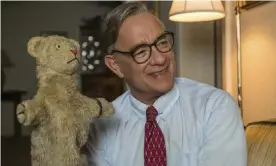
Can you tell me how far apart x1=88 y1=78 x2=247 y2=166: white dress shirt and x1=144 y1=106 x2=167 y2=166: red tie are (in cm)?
3

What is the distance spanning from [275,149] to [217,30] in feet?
5.17

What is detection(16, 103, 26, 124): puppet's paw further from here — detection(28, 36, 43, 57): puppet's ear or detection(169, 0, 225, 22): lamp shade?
detection(169, 0, 225, 22): lamp shade

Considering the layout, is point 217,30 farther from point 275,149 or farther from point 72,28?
point 275,149

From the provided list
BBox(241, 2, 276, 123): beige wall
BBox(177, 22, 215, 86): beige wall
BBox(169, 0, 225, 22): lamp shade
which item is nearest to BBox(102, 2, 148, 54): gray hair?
BBox(169, 0, 225, 22): lamp shade

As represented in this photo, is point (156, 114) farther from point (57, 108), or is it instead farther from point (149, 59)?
point (57, 108)

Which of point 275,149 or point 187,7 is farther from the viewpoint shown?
point 187,7

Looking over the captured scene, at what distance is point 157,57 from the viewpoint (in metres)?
1.26

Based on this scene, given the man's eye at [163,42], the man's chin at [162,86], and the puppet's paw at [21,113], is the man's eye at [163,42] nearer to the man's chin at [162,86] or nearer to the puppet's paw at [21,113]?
the man's chin at [162,86]

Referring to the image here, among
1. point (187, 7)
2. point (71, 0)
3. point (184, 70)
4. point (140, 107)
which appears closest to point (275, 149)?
point (140, 107)

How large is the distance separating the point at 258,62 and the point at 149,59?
96 cm

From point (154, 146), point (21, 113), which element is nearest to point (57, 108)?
point (21, 113)

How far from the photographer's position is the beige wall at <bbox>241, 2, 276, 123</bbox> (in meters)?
1.96

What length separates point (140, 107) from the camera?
135 centimetres

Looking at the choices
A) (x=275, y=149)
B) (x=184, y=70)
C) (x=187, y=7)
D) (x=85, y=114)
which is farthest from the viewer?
(x=184, y=70)
